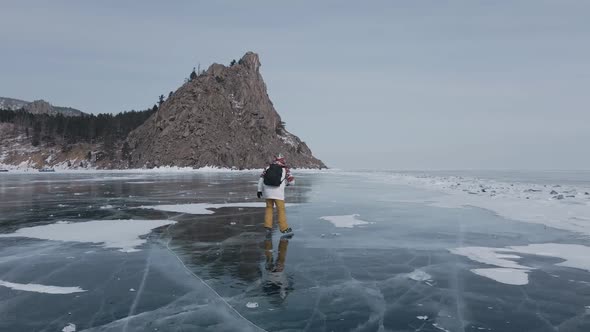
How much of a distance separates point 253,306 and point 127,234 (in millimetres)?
7067

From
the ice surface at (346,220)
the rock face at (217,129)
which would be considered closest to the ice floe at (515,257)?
the ice surface at (346,220)

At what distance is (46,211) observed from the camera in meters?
16.4

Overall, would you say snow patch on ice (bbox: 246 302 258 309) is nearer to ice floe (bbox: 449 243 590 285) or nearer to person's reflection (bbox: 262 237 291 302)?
person's reflection (bbox: 262 237 291 302)

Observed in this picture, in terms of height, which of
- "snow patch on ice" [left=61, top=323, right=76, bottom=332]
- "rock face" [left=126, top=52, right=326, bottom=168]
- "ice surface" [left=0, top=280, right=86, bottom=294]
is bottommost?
"ice surface" [left=0, top=280, right=86, bottom=294]

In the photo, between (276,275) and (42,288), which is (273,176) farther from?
(42,288)

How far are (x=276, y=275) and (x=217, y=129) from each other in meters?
124

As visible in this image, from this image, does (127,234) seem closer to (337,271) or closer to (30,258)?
(30,258)

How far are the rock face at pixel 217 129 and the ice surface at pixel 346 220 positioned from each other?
105 metres

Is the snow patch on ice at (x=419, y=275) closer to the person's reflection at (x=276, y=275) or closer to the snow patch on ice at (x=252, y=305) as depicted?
the person's reflection at (x=276, y=275)

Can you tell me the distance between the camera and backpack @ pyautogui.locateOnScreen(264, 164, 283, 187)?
38.9ft

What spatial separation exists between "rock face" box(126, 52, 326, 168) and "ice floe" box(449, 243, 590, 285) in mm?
111896

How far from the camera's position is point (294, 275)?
7.16 metres

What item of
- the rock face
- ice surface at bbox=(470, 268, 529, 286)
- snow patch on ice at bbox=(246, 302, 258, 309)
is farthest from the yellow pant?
the rock face

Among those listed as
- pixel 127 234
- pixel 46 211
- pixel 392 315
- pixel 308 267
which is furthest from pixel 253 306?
pixel 46 211
